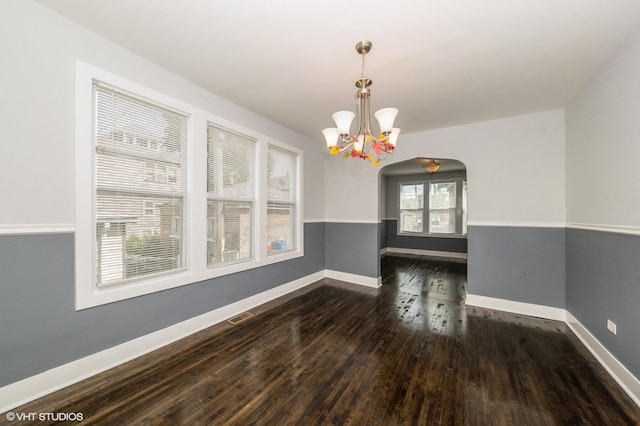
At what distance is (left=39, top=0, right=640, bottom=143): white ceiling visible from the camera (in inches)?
65.7

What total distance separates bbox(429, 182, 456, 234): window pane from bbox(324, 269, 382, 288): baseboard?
3.94 m

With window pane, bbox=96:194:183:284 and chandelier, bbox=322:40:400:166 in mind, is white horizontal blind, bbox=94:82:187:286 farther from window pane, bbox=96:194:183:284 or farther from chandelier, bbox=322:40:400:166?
chandelier, bbox=322:40:400:166

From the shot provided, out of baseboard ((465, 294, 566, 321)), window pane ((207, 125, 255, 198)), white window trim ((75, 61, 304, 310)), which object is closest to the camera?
white window trim ((75, 61, 304, 310))

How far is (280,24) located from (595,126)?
311 cm

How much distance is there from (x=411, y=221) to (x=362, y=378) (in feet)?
21.7

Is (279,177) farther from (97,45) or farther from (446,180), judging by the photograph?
(446,180)

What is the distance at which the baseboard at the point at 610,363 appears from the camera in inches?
70.6

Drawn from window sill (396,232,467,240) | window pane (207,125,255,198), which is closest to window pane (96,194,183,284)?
window pane (207,125,255,198)

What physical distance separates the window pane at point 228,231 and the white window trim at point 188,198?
123 millimetres

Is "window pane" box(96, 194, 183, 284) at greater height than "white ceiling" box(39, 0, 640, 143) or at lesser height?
lesser

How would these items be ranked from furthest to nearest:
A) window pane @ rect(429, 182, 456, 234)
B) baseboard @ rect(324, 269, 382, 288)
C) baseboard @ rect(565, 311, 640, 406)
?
window pane @ rect(429, 182, 456, 234)
baseboard @ rect(324, 269, 382, 288)
baseboard @ rect(565, 311, 640, 406)

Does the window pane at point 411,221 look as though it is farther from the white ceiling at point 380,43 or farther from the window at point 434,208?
the white ceiling at point 380,43

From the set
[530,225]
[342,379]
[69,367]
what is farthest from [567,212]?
[69,367]

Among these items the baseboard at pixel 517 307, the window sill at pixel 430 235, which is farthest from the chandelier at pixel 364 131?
the window sill at pixel 430 235
